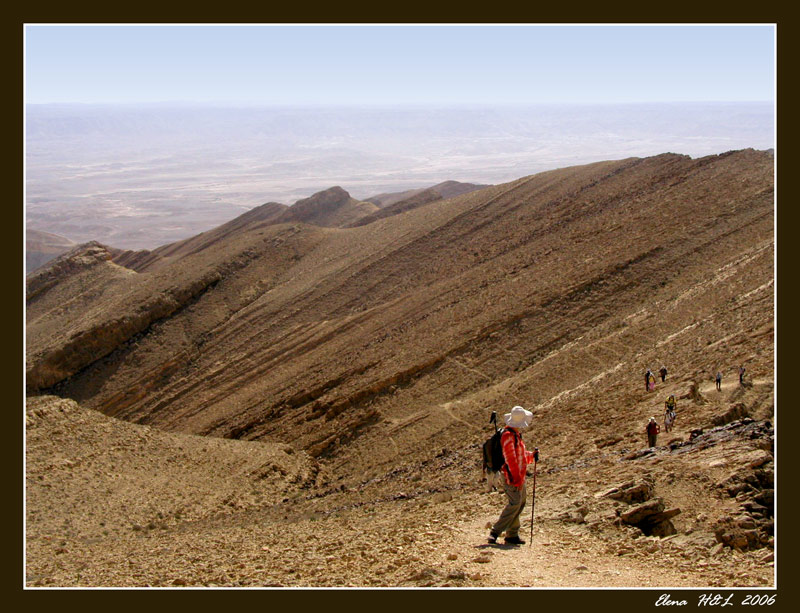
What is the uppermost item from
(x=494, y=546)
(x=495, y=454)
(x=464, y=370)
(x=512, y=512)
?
(x=495, y=454)

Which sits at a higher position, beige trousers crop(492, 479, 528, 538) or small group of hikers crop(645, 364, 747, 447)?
small group of hikers crop(645, 364, 747, 447)

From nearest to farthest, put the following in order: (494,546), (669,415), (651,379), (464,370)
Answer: (494,546) < (669,415) < (651,379) < (464,370)

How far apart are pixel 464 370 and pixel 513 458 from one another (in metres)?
12.5

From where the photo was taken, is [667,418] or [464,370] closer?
[667,418]

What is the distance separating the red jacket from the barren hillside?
736mm

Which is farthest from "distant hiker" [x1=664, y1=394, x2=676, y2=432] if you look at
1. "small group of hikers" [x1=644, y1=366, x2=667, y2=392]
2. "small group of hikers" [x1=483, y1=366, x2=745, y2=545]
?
"small group of hikers" [x1=483, y1=366, x2=745, y2=545]

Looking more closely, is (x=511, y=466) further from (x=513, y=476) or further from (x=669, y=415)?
(x=669, y=415)

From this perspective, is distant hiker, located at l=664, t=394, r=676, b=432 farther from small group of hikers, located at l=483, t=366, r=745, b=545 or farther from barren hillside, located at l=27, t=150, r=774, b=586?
small group of hikers, located at l=483, t=366, r=745, b=545

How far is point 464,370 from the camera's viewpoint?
20219 mm

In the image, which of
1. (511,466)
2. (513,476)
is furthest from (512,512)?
(511,466)

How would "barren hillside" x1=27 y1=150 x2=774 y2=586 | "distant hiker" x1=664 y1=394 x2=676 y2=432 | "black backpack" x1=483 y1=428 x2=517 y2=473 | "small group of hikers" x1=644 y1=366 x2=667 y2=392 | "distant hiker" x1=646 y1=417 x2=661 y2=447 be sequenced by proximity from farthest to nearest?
1. "small group of hikers" x1=644 y1=366 x2=667 y2=392
2. "distant hiker" x1=664 y1=394 x2=676 y2=432
3. "distant hiker" x1=646 y1=417 x2=661 y2=447
4. "barren hillside" x1=27 y1=150 x2=774 y2=586
5. "black backpack" x1=483 y1=428 x2=517 y2=473

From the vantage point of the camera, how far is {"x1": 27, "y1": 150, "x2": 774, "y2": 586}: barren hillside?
794 cm

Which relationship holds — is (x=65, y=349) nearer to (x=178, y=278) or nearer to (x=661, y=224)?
(x=178, y=278)

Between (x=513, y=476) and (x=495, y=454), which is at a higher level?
(x=495, y=454)
